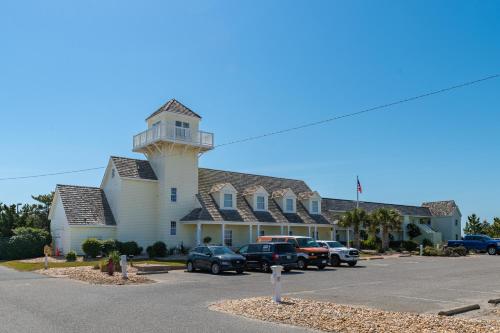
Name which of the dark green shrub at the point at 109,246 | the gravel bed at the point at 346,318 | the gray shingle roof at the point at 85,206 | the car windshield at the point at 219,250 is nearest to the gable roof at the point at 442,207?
the gray shingle roof at the point at 85,206

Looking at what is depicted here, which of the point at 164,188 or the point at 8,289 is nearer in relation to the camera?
the point at 8,289

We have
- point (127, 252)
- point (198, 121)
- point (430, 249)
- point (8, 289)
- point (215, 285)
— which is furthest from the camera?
point (430, 249)

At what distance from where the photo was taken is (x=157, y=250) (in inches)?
1443

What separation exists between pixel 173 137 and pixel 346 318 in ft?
99.1

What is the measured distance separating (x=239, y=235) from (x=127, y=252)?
10967 millimetres

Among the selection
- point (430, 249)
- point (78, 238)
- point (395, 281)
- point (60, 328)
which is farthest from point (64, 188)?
point (430, 249)

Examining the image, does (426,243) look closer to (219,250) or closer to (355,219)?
(355,219)

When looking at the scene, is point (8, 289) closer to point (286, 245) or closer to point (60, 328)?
point (60, 328)

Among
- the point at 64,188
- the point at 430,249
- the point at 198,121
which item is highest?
the point at 198,121

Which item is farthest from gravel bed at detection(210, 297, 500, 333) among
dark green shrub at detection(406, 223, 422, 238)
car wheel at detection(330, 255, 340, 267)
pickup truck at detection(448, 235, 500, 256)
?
dark green shrub at detection(406, 223, 422, 238)

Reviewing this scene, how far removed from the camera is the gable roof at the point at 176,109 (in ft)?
132

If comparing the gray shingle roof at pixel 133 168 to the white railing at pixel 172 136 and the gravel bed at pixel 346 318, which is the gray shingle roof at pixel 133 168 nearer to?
the white railing at pixel 172 136

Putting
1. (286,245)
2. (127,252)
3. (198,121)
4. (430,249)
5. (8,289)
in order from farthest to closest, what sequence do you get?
1. (430,249)
2. (198,121)
3. (127,252)
4. (286,245)
5. (8,289)

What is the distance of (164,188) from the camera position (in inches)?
1545
